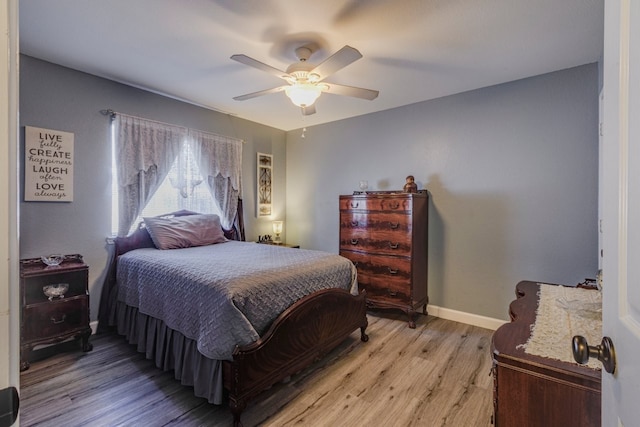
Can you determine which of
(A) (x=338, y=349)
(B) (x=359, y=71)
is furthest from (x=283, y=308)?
(B) (x=359, y=71)

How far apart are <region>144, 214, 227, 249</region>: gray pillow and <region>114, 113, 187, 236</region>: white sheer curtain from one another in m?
0.22

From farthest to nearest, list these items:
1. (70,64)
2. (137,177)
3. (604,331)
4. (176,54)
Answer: (137,177) < (70,64) < (176,54) < (604,331)

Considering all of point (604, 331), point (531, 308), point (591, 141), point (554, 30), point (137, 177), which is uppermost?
point (554, 30)

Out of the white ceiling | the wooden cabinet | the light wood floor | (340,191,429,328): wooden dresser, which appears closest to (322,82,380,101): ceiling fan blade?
the white ceiling

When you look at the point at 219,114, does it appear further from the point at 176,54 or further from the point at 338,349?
the point at 338,349

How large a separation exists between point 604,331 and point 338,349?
2.20m

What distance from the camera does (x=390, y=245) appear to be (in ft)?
10.6

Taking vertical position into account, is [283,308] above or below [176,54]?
below

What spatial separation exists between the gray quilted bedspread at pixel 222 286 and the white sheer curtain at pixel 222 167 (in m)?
1.14

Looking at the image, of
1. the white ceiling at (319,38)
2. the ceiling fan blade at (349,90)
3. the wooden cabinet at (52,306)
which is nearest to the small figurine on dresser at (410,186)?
the white ceiling at (319,38)

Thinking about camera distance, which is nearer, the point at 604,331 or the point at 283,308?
the point at 604,331

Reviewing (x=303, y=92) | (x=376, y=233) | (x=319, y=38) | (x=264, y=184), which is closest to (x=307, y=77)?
(x=303, y=92)

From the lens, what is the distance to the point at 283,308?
201 centimetres

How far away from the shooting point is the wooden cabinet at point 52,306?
7.50 feet
